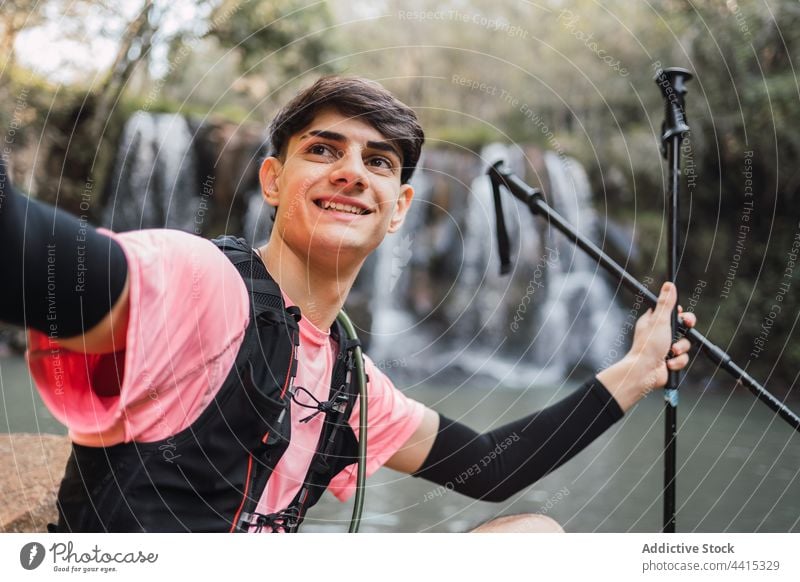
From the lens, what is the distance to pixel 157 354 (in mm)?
598

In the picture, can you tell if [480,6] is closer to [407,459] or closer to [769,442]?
[769,442]

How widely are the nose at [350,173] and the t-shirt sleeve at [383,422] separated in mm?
247

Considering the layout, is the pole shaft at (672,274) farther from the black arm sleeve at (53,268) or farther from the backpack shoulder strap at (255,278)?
the black arm sleeve at (53,268)

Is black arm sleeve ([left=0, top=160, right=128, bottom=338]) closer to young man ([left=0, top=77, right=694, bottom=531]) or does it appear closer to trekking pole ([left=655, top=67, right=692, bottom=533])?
young man ([left=0, top=77, right=694, bottom=531])

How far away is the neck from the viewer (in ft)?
2.83

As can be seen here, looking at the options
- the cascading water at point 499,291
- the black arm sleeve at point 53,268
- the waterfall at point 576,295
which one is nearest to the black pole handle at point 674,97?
the black arm sleeve at point 53,268

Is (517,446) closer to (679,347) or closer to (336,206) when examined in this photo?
(679,347)

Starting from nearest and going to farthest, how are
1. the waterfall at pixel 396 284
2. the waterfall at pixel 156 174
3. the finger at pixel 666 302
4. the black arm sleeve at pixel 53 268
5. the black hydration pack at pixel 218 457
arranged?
the black arm sleeve at pixel 53 268
the black hydration pack at pixel 218 457
the finger at pixel 666 302
the waterfall at pixel 156 174
the waterfall at pixel 396 284

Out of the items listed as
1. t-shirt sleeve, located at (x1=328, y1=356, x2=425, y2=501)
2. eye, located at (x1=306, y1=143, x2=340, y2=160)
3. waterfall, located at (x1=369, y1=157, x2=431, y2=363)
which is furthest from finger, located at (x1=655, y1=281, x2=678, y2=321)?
waterfall, located at (x1=369, y1=157, x2=431, y2=363)

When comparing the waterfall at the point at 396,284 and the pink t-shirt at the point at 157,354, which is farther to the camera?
the waterfall at the point at 396,284

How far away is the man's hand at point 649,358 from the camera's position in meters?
0.98

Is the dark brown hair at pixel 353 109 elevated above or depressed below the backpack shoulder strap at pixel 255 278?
above

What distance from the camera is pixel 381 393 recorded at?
99cm

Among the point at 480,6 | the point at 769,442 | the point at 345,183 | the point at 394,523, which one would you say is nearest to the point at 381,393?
the point at 345,183
